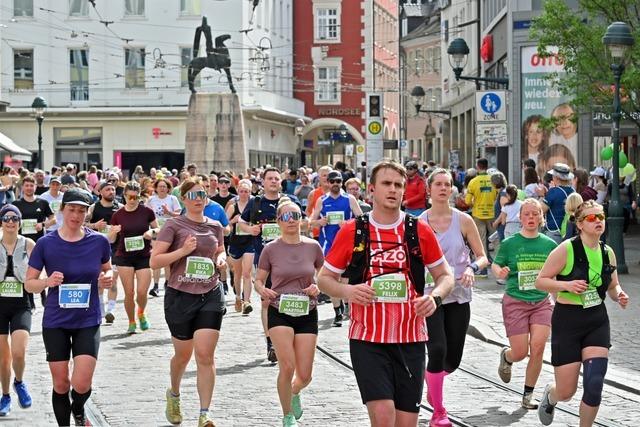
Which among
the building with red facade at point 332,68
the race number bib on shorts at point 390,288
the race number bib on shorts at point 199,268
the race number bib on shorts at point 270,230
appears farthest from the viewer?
the building with red facade at point 332,68

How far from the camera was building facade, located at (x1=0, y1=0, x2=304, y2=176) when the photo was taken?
63156 mm

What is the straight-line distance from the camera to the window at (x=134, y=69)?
63938 millimetres

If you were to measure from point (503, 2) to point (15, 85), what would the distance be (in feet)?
92.7

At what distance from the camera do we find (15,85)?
64.2m

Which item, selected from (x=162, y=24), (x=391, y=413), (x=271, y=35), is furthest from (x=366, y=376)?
(x=271, y=35)

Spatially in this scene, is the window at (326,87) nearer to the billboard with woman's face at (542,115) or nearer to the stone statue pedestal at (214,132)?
the stone statue pedestal at (214,132)

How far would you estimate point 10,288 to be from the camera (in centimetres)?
1123

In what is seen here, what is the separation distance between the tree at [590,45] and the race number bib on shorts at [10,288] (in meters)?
16.9

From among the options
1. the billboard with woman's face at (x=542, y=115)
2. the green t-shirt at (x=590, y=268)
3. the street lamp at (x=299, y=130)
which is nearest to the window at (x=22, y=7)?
the street lamp at (x=299, y=130)

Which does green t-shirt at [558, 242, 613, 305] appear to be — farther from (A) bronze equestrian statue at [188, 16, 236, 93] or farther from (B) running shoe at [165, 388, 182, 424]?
(A) bronze equestrian statue at [188, 16, 236, 93]

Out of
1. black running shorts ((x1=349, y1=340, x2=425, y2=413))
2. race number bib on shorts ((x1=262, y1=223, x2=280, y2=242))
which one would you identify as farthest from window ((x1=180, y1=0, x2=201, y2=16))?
black running shorts ((x1=349, y1=340, x2=425, y2=413))

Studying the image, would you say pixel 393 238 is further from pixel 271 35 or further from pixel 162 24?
pixel 271 35

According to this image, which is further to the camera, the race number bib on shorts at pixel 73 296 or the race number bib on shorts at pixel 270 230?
the race number bib on shorts at pixel 270 230

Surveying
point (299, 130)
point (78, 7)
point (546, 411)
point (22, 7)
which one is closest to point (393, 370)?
point (546, 411)
